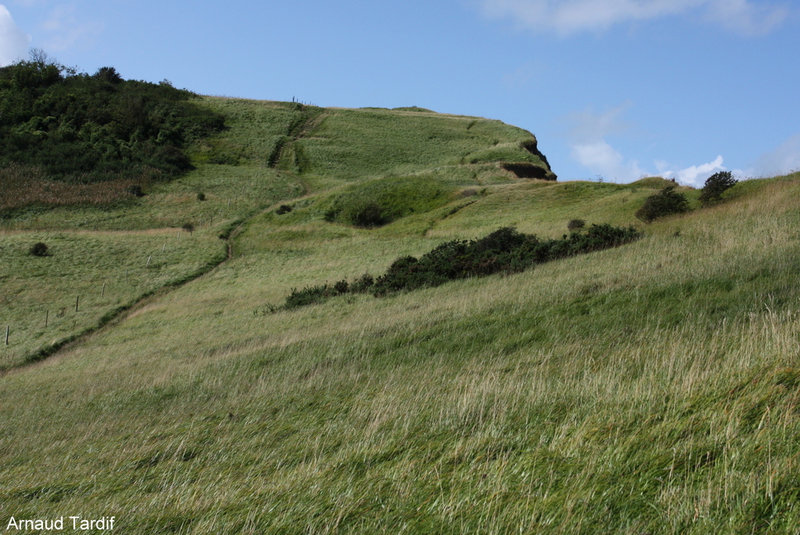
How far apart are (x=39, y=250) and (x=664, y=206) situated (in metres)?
41.0

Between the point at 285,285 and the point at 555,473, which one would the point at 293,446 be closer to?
the point at 555,473

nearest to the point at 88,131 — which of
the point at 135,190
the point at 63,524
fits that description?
the point at 135,190

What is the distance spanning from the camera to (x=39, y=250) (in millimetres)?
41844

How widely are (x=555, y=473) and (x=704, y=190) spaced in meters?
26.8

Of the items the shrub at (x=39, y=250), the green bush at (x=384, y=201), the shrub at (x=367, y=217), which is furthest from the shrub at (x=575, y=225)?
the shrub at (x=39, y=250)

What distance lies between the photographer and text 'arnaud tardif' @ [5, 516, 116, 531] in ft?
16.9

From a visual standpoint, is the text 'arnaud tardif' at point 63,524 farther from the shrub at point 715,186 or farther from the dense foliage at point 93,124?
the dense foliage at point 93,124

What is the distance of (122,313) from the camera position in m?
32.5

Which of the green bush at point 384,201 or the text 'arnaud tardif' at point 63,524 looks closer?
the text 'arnaud tardif' at point 63,524

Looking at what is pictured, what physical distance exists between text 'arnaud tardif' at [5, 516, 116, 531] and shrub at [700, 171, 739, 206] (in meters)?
27.5

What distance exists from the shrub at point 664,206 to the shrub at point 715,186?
0.89m

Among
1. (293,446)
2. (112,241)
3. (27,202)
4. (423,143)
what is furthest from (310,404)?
(423,143)

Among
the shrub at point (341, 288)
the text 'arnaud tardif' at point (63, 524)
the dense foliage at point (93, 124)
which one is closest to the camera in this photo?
the text 'arnaud tardif' at point (63, 524)

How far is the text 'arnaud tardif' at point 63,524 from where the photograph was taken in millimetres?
5156
